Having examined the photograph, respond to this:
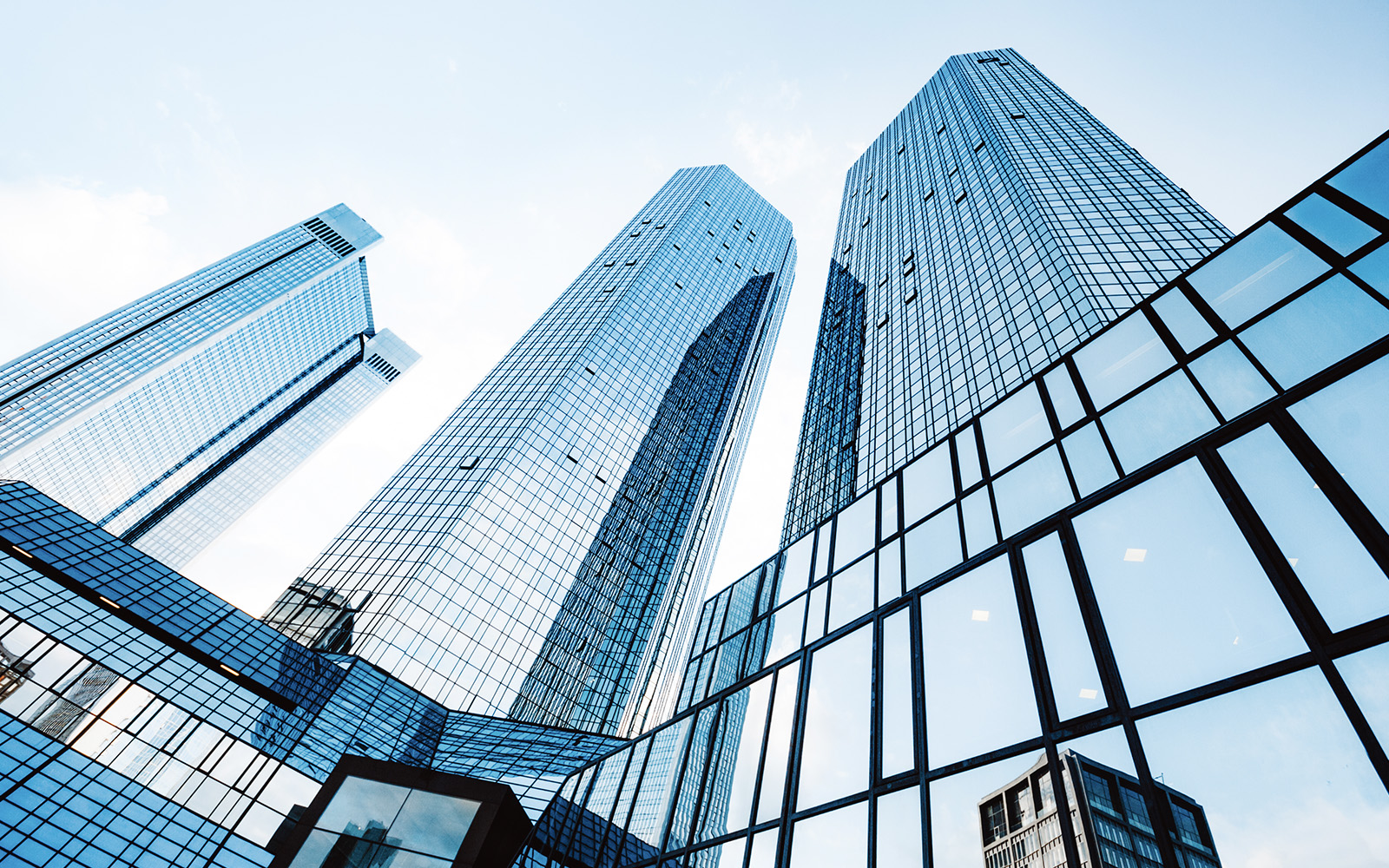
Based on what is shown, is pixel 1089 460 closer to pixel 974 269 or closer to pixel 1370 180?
pixel 1370 180

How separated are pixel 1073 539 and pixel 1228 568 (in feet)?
9.46

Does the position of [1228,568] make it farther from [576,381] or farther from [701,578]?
[701,578]

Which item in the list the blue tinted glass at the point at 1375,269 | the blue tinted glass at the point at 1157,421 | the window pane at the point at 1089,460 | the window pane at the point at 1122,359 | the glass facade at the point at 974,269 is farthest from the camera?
the glass facade at the point at 974,269

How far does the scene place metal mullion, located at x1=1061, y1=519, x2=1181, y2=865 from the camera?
7.36 metres

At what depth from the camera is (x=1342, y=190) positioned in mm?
12219

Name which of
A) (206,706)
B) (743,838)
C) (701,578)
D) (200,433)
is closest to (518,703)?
(206,706)

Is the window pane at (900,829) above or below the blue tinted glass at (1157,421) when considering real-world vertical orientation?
below

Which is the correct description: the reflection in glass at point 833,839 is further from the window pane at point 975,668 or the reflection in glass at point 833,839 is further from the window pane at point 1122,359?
the window pane at point 1122,359

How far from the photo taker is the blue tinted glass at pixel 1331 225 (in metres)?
11.3

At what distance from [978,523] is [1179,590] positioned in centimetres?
559

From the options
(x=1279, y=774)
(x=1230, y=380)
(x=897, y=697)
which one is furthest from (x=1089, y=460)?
(x=1279, y=774)

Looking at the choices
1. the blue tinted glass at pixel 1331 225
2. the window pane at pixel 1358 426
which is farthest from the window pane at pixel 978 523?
the blue tinted glass at pixel 1331 225

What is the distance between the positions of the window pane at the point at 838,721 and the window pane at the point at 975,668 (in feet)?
5.23

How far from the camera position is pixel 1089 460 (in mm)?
13289
